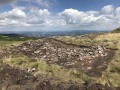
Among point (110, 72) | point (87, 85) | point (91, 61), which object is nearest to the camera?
point (87, 85)

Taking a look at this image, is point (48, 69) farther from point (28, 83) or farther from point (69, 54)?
point (69, 54)

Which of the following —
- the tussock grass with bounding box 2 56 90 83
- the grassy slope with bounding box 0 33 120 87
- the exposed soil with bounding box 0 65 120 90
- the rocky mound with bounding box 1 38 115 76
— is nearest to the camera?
the exposed soil with bounding box 0 65 120 90

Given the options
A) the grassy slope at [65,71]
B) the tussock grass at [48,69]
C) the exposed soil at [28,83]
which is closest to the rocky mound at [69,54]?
the grassy slope at [65,71]

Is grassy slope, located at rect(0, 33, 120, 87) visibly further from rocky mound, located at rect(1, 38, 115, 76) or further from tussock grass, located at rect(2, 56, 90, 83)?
rocky mound, located at rect(1, 38, 115, 76)

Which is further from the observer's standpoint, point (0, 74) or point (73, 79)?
point (0, 74)

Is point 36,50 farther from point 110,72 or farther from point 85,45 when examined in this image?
point 110,72

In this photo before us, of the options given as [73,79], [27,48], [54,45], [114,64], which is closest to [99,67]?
[114,64]

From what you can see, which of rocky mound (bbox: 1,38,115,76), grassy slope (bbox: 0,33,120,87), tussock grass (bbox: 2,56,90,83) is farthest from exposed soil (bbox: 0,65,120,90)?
rocky mound (bbox: 1,38,115,76)
